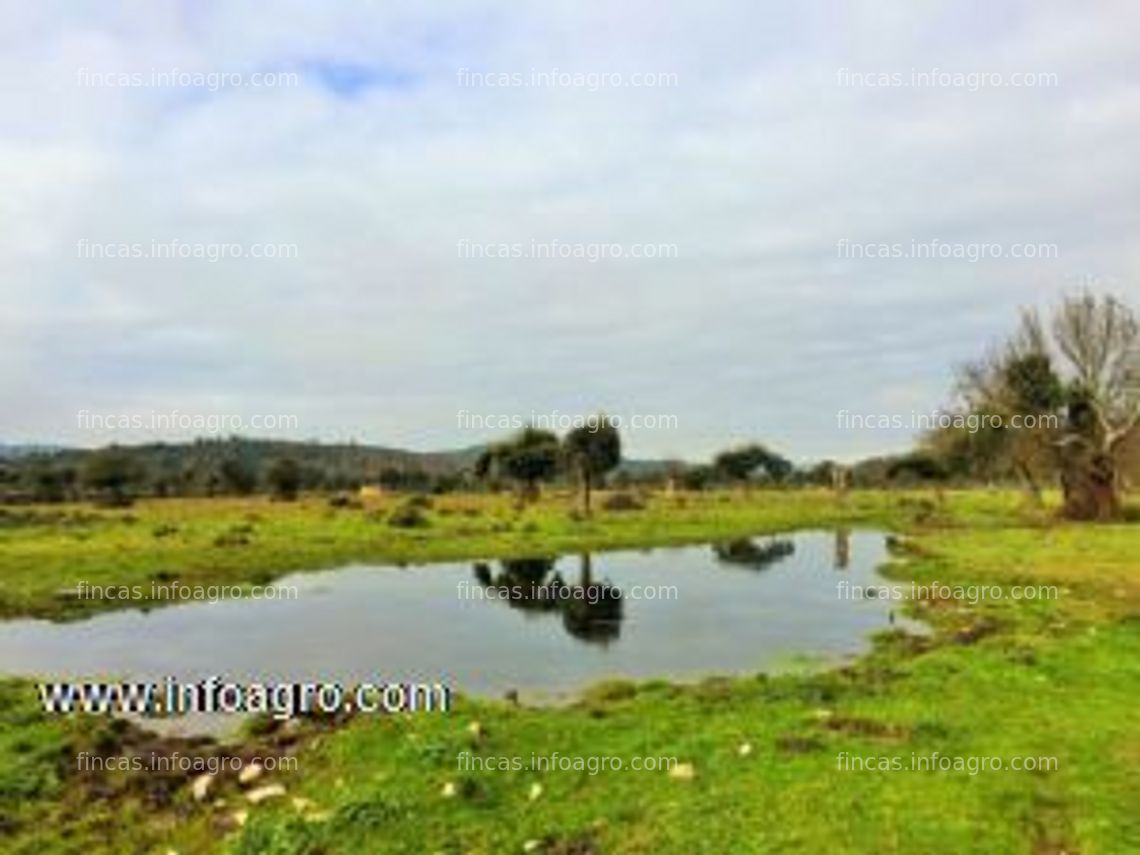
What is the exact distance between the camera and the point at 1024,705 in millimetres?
22516

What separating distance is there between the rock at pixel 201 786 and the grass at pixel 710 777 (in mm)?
208

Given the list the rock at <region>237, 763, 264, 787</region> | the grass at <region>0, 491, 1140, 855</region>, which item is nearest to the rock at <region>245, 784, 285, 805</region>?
the grass at <region>0, 491, 1140, 855</region>

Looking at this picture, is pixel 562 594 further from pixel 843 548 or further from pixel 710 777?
pixel 710 777

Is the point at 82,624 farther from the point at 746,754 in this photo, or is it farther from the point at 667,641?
the point at 746,754

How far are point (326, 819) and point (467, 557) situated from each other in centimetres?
4578

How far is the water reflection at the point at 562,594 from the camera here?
1535 inches

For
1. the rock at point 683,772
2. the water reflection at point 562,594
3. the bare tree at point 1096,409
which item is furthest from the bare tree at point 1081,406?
the rock at point 683,772

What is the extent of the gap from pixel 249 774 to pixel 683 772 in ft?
20.5

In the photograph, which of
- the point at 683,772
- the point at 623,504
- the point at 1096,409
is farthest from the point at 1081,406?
the point at 683,772

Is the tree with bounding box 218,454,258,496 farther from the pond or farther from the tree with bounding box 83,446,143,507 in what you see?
the pond

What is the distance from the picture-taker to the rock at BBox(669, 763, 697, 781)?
1827 centimetres

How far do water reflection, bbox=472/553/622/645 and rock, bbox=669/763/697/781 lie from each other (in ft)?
55.5

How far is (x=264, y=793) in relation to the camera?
1827 cm

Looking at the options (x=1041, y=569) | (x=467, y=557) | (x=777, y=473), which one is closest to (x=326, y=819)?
(x=1041, y=569)
